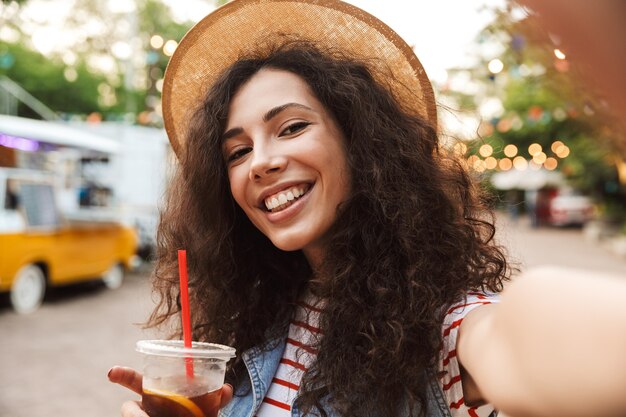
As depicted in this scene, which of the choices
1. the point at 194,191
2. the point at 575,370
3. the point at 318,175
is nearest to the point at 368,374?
the point at 318,175

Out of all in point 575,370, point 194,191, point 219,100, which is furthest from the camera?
point 194,191

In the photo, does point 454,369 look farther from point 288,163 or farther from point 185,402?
point 288,163

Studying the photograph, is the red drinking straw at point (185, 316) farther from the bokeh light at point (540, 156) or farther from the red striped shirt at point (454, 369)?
the bokeh light at point (540, 156)

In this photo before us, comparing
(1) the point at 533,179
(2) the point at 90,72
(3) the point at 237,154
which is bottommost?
(1) the point at 533,179

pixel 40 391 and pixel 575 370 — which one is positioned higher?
pixel 575 370

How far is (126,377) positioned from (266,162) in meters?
0.68

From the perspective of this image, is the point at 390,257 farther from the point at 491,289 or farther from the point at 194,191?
the point at 194,191

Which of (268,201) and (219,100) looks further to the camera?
(219,100)

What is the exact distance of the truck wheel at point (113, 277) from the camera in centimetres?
1058

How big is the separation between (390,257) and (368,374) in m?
0.35

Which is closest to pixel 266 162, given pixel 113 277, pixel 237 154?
pixel 237 154

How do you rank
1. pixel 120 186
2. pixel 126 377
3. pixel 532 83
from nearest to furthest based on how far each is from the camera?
pixel 126 377 → pixel 532 83 → pixel 120 186

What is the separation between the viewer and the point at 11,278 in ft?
25.0

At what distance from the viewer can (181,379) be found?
4.67 ft
